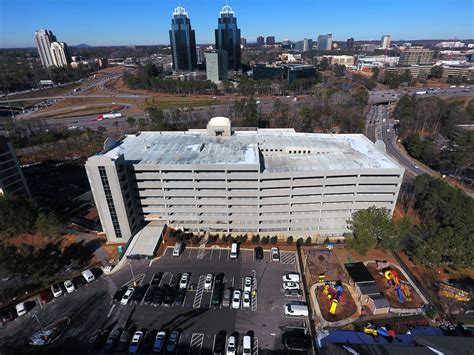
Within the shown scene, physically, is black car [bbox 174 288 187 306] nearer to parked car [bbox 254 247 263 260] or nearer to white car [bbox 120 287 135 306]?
white car [bbox 120 287 135 306]

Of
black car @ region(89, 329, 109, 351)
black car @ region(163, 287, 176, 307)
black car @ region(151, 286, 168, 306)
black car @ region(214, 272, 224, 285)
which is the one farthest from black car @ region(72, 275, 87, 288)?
black car @ region(214, 272, 224, 285)

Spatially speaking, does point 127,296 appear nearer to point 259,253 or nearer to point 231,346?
point 231,346

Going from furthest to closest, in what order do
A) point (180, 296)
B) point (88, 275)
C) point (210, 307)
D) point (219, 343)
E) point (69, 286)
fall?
point (88, 275) → point (69, 286) → point (180, 296) → point (210, 307) → point (219, 343)

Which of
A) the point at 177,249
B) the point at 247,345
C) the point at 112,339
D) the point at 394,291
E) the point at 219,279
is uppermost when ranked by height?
the point at 177,249

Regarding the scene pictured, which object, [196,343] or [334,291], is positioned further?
[334,291]

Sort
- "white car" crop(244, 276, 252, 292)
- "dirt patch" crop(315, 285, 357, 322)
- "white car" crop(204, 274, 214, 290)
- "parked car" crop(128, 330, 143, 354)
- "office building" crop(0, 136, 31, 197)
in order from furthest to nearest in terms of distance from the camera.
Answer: "office building" crop(0, 136, 31, 197) → "white car" crop(204, 274, 214, 290) → "white car" crop(244, 276, 252, 292) → "dirt patch" crop(315, 285, 357, 322) → "parked car" crop(128, 330, 143, 354)

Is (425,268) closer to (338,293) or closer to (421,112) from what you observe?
(338,293)

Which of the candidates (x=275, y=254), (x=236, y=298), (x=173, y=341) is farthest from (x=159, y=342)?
(x=275, y=254)

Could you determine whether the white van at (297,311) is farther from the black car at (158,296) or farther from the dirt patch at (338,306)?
the black car at (158,296)
